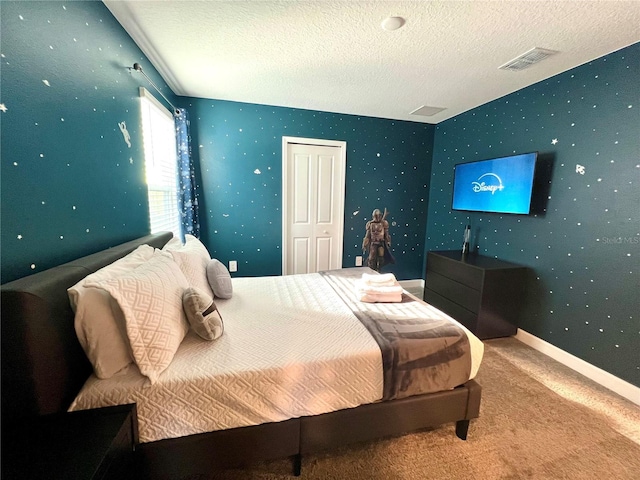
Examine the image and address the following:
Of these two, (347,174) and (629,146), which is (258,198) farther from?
(629,146)

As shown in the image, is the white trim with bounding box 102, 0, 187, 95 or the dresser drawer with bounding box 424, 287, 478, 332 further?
the dresser drawer with bounding box 424, 287, 478, 332

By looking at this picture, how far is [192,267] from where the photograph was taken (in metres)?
1.75

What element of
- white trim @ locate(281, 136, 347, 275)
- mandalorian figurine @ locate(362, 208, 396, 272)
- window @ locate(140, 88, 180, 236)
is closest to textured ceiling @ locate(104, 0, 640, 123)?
window @ locate(140, 88, 180, 236)

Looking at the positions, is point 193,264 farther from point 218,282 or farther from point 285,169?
point 285,169

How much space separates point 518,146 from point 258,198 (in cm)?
291

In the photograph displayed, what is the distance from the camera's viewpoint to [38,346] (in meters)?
0.84

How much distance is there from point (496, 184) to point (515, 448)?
2251 millimetres

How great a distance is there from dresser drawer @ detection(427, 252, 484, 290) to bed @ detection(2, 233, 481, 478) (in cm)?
128

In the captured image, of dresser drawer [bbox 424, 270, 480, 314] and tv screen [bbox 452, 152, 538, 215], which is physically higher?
tv screen [bbox 452, 152, 538, 215]

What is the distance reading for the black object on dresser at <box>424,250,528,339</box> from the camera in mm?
2426

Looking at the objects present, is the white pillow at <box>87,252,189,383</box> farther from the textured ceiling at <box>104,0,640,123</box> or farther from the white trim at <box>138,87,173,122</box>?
the textured ceiling at <box>104,0,640,123</box>

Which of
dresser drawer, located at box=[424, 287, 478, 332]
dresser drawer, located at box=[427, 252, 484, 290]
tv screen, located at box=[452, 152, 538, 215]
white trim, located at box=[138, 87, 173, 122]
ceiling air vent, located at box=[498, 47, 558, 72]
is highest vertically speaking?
ceiling air vent, located at box=[498, 47, 558, 72]

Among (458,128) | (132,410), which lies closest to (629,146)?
(458,128)

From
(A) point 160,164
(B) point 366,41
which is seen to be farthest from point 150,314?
(B) point 366,41
